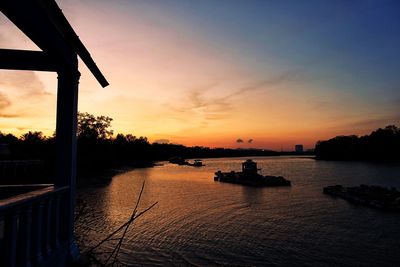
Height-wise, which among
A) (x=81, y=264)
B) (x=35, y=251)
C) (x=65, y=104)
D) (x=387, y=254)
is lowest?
(x=387, y=254)

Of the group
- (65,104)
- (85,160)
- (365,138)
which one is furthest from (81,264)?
(365,138)

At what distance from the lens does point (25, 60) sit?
5.71 meters

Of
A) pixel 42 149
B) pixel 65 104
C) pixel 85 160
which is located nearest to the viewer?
pixel 65 104

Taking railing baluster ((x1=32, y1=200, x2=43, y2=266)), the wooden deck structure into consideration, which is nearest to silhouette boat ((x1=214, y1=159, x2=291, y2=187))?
the wooden deck structure

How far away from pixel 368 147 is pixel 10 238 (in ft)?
611

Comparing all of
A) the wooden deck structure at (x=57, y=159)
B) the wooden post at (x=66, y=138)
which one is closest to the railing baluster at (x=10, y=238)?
the wooden deck structure at (x=57, y=159)

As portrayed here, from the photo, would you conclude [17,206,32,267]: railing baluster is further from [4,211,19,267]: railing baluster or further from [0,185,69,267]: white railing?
[4,211,19,267]: railing baluster

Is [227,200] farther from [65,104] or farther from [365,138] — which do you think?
[365,138]

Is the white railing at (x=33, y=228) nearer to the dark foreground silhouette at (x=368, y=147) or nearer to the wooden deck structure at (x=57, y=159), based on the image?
the wooden deck structure at (x=57, y=159)

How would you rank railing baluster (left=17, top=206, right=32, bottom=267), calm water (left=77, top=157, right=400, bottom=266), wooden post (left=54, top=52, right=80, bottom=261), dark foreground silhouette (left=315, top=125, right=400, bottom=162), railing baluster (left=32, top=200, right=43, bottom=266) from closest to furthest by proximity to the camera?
railing baluster (left=17, top=206, right=32, bottom=267) → railing baluster (left=32, top=200, right=43, bottom=266) → wooden post (left=54, top=52, right=80, bottom=261) → calm water (left=77, top=157, right=400, bottom=266) → dark foreground silhouette (left=315, top=125, right=400, bottom=162)

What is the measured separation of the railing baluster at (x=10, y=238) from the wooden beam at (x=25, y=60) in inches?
124

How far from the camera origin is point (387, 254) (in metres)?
14.4

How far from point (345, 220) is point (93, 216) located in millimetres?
17992

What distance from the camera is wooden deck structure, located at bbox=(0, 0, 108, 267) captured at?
362 centimetres
